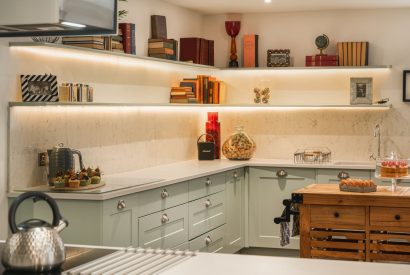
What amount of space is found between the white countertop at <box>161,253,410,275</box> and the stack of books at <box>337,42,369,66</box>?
5.02 m

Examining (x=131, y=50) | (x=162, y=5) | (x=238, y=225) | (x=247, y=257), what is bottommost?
(x=238, y=225)

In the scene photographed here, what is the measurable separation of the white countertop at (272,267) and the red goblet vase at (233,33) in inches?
208

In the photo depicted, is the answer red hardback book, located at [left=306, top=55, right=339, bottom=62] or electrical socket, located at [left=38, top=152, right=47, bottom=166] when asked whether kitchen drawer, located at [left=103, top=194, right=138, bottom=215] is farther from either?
red hardback book, located at [left=306, top=55, right=339, bottom=62]

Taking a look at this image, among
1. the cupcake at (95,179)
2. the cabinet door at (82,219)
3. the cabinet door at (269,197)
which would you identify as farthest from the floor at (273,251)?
the cabinet door at (82,219)

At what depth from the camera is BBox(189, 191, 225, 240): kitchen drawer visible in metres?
5.82

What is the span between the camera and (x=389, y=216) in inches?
195

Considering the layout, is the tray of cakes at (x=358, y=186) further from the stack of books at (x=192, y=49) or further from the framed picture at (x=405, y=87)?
the stack of books at (x=192, y=49)

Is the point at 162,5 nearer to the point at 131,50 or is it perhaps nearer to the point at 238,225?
the point at 131,50

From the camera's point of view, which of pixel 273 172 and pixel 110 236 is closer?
pixel 110 236

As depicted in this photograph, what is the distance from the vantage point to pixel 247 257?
2746mm

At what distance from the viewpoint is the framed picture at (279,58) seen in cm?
764

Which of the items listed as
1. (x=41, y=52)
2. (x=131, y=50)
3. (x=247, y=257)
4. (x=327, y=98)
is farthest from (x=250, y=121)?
(x=247, y=257)

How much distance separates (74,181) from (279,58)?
3.67 meters

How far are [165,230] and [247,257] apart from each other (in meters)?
2.60
